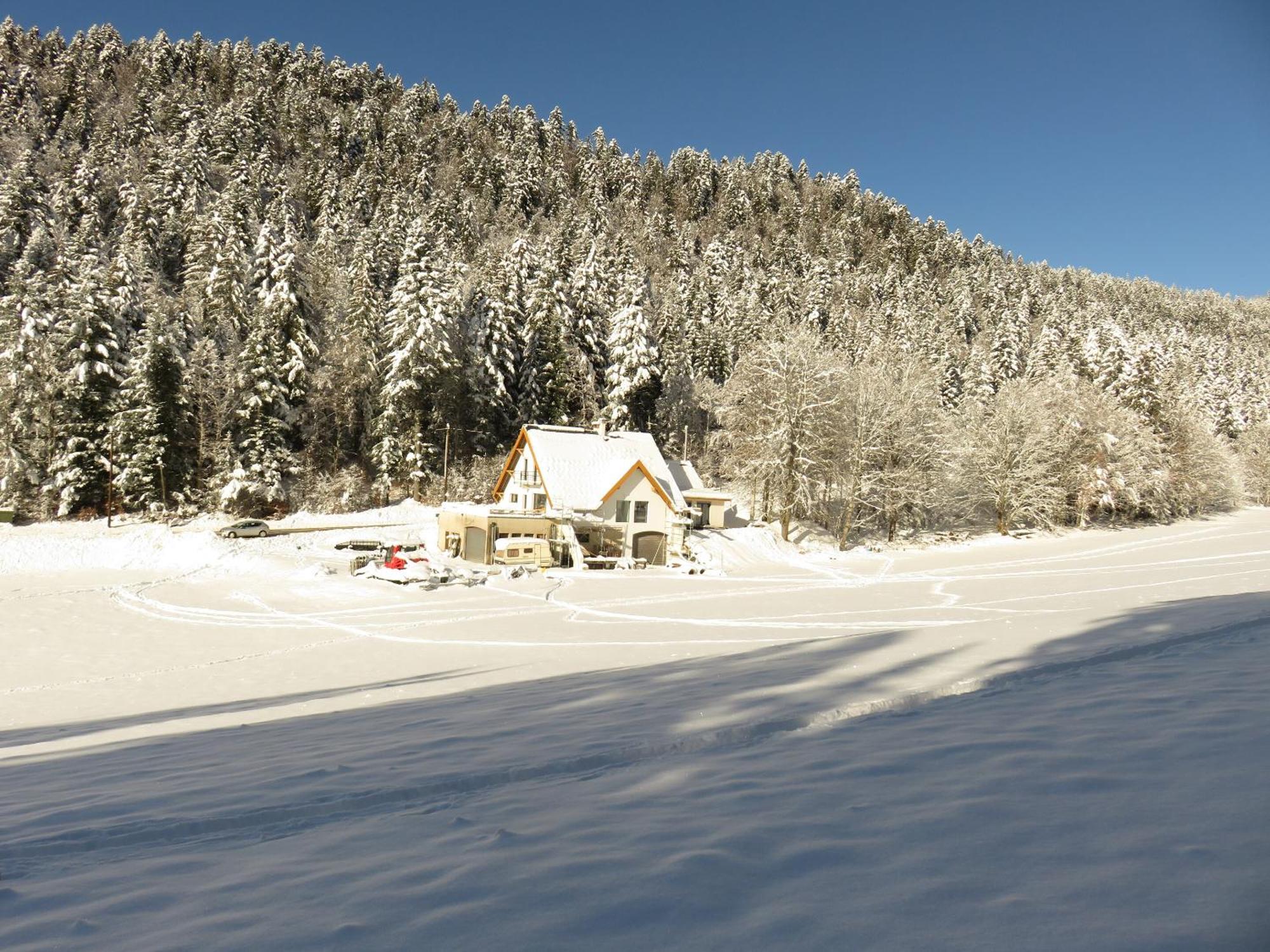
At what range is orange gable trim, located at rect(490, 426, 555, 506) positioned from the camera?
1481 inches

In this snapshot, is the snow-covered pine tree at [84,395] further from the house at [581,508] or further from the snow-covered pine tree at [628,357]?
the snow-covered pine tree at [628,357]

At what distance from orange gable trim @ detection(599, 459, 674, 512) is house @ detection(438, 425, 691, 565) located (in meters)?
0.04

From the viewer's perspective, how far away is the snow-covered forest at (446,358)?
40.9 metres

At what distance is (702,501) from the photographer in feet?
144

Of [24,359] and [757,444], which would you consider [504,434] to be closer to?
[757,444]

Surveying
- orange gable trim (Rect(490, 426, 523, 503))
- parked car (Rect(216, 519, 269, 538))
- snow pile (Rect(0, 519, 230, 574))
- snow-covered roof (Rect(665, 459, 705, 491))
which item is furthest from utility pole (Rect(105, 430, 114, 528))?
snow-covered roof (Rect(665, 459, 705, 491))

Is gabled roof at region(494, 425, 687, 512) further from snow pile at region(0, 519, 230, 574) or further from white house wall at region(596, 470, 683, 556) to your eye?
snow pile at region(0, 519, 230, 574)

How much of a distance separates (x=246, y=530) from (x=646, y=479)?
2219cm

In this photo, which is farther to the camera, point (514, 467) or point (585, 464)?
point (514, 467)

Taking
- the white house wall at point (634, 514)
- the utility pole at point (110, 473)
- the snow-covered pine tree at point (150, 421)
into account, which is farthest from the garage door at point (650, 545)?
the utility pole at point (110, 473)

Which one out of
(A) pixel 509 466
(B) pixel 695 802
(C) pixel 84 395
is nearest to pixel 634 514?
(A) pixel 509 466

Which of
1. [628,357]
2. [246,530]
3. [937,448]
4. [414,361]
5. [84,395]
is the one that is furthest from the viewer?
[628,357]

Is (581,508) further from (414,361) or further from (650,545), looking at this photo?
(414,361)

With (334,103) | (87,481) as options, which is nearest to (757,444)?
(87,481)
